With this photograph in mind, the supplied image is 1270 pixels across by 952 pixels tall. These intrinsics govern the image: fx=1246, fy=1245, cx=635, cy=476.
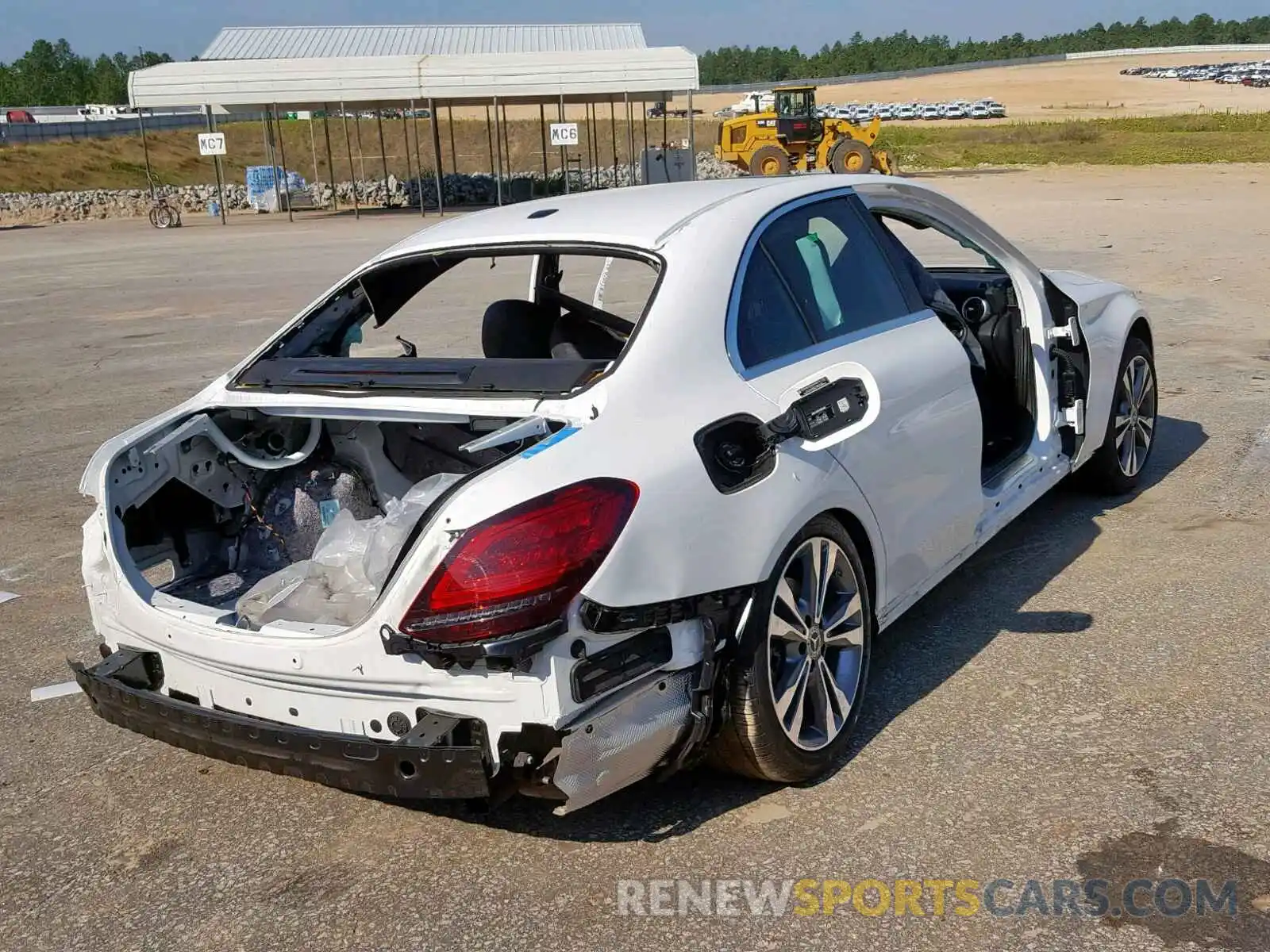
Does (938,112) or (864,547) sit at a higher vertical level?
(938,112)

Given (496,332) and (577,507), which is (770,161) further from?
(577,507)

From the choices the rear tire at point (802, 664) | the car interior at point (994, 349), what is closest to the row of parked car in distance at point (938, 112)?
the car interior at point (994, 349)

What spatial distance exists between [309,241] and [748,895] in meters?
25.1

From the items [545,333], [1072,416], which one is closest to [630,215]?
[545,333]

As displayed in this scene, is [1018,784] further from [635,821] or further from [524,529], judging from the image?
[524,529]

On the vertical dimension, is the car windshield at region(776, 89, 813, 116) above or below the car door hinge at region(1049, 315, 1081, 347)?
above

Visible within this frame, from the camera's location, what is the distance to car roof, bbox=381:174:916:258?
3828 millimetres

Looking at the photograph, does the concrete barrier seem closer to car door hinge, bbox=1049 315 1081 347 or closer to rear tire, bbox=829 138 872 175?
rear tire, bbox=829 138 872 175

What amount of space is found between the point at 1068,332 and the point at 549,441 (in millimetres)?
3074

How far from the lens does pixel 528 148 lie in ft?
214

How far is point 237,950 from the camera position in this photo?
9.55 feet

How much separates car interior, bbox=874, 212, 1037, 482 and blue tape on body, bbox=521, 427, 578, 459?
198 centimetres

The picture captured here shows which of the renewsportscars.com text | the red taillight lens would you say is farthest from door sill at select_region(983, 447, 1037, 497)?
the red taillight lens

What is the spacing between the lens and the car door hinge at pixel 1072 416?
531 centimetres
